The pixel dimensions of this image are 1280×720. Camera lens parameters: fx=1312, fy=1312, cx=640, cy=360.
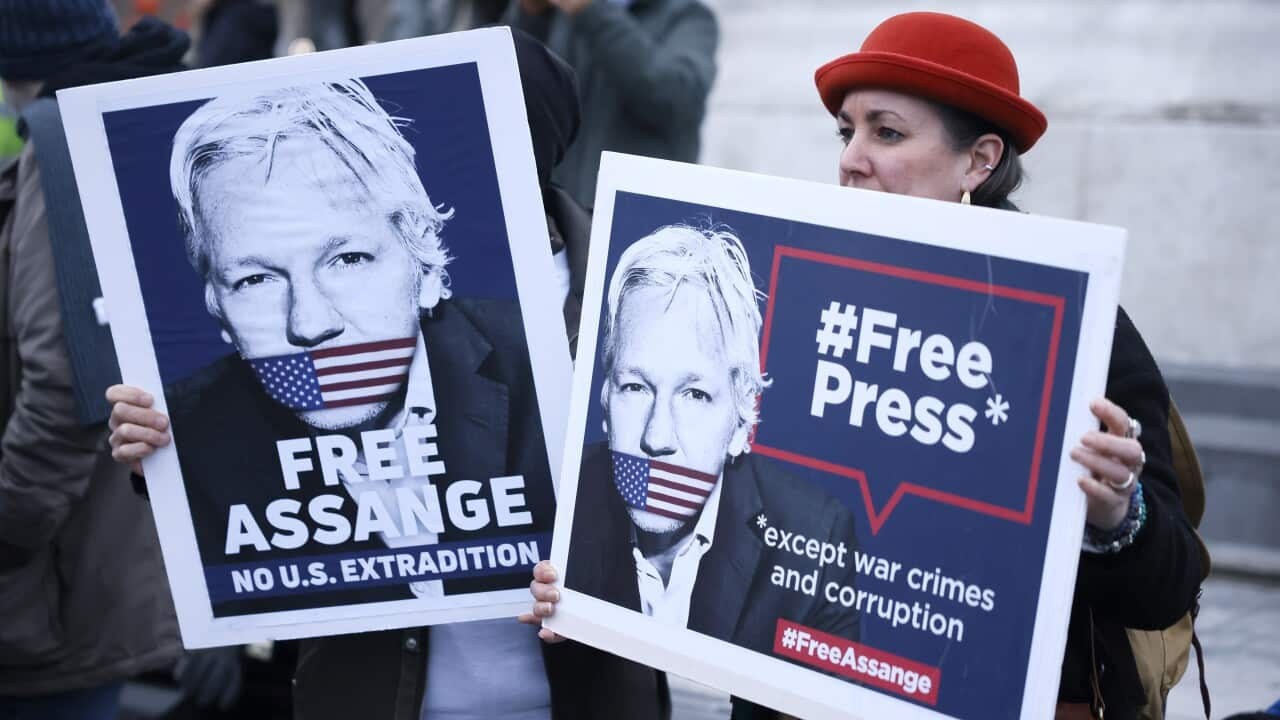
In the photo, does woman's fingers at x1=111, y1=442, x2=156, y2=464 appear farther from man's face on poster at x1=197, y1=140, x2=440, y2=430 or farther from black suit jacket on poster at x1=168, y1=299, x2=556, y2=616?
man's face on poster at x1=197, y1=140, x2=440, y2=430

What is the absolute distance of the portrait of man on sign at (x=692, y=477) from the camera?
1911 mm

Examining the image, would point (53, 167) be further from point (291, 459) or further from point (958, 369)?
point (958, 369)

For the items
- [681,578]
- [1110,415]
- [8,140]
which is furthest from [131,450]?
[8,140]

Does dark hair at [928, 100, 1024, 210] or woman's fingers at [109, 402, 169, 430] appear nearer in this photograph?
dark hair at [928, 100, 1024, 210]

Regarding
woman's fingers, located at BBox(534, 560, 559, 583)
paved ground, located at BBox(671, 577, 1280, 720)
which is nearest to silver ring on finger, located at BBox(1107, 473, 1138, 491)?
woman's fingers, located at BBox(534, 560, 559, 583)

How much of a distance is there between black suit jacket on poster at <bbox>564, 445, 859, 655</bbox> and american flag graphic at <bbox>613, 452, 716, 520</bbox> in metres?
0.02

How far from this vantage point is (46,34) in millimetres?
3299

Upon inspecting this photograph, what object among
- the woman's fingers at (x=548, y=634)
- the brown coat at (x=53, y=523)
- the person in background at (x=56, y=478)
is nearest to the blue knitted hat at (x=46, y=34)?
the person in background at (x=56, y=478)

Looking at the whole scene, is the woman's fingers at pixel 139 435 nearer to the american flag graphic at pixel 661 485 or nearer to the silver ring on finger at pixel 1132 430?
the american flag graphic at pixel 661 485

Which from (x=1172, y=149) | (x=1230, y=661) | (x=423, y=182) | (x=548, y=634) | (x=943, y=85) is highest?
(x=943, y=85)

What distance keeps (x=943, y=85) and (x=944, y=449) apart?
0.64 m

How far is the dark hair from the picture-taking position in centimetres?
212

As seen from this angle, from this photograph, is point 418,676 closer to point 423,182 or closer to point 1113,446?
point 423,182

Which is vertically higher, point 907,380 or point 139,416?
point 907,380
